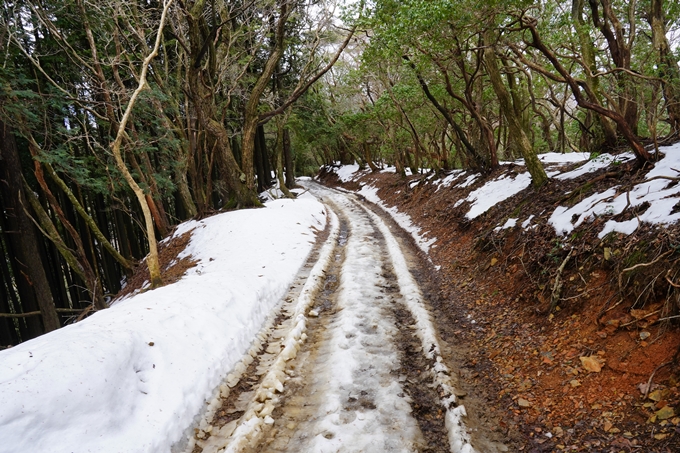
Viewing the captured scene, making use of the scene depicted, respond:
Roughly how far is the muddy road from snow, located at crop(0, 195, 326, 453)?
32 cm

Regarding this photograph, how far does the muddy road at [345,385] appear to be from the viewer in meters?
3.37

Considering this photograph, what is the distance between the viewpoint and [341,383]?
418cm

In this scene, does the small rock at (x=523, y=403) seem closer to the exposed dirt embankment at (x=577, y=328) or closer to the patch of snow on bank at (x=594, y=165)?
the exposed dirt embankment at (x=577, y=328)

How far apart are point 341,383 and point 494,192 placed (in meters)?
8.38

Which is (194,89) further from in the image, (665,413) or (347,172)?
(347,172)

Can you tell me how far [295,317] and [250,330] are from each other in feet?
2.65

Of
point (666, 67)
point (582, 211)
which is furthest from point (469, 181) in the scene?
point (582, 211)

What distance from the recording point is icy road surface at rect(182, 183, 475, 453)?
3389 millimetres

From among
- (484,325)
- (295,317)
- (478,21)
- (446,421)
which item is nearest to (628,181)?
(484,325)

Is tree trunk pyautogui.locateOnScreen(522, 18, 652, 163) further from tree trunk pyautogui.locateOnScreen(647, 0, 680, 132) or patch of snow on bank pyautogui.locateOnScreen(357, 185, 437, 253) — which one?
patch of snow on bank pyautogui.locateOnScreen(357, 185, 437, 253)

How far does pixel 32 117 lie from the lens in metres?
8.58

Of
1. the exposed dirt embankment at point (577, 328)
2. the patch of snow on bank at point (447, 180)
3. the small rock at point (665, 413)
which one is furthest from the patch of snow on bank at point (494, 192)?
the small rock at point (665, 413)

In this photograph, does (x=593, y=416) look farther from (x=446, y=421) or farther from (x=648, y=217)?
(x=648, y=217)

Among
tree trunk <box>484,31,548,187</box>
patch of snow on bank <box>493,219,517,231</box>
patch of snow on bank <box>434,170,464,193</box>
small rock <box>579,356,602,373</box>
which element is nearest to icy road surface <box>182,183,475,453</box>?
small rock <box>579,356,602,373</box>
